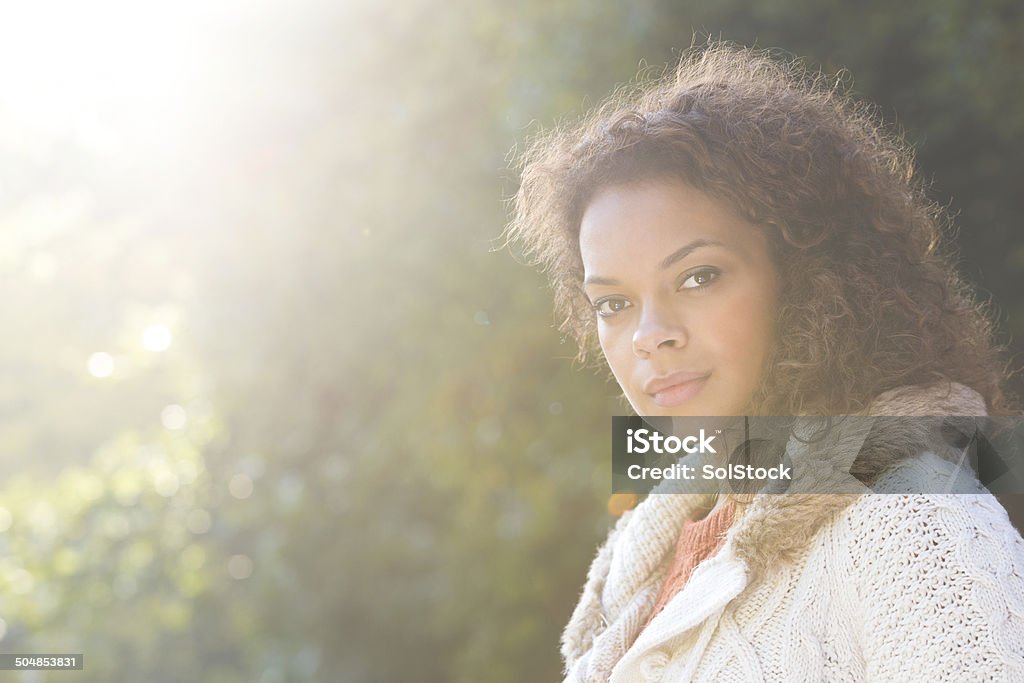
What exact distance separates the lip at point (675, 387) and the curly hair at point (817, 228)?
0.27 feet

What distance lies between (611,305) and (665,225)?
13cm

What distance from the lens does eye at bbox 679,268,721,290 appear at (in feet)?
3.94

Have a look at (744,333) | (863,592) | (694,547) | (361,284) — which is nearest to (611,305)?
(744,333)

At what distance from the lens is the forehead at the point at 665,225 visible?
1.21 meters

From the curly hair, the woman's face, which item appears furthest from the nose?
Answer: the curly hair

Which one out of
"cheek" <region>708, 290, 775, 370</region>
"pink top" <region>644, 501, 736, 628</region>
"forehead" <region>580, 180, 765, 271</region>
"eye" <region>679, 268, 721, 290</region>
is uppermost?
"forehead" <region>580, 180, 765, 271</region>

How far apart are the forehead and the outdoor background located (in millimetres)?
1270

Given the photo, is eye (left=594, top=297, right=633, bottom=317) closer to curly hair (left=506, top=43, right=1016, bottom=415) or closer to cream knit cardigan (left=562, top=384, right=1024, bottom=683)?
curly hair (left=506, top=43, right=1016, bottom=415)

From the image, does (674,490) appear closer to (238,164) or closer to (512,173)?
(512,173)

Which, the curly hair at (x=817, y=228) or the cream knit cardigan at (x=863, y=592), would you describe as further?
the curly hair at (x=817, y=228)

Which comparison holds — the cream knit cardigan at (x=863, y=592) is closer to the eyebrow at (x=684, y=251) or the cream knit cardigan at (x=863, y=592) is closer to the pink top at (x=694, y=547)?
the pink top at (x=694, y=547)

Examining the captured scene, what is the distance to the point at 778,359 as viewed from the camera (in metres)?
1.22

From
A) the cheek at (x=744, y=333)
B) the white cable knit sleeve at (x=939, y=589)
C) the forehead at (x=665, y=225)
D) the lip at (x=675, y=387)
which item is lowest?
the white cable knit sleeve at (x=939, y=589)

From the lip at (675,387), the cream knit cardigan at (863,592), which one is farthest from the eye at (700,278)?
the cream knit cardigan at (863,592)
